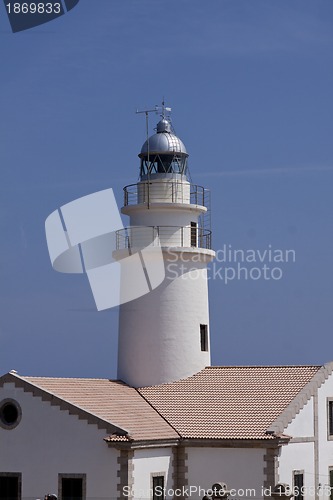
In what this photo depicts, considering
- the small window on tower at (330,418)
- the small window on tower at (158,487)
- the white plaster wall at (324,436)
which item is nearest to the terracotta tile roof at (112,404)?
the small window on tower at (158,487)

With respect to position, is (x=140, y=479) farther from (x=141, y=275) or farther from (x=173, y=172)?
(x=173, y=172)

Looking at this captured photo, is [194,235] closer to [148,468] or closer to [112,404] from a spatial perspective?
[112,404]

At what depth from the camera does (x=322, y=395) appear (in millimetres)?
35281

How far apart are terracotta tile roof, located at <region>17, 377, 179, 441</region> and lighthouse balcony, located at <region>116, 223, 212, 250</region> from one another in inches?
195

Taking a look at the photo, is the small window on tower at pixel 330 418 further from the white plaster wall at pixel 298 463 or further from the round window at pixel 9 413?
the round window at pixel 9 413

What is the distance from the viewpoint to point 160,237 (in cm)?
3712

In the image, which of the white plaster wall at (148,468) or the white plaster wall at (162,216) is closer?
the white plaster wall at (148,468)

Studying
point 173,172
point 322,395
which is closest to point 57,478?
point 322,395

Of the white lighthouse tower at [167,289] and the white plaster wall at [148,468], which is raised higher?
the white lighthouse tower at [167,289]

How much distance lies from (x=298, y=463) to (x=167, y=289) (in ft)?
23.8

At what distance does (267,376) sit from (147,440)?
234 inches

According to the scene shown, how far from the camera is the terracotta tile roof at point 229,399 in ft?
107

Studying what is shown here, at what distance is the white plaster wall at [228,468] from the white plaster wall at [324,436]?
381 centimetres

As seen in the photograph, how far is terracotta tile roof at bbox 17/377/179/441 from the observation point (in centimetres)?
3159
